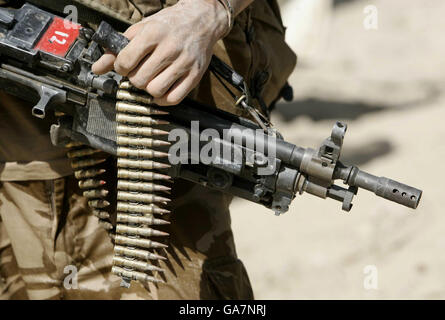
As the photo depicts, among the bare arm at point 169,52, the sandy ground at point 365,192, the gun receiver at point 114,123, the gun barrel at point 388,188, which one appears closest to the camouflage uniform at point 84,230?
the gun receiver at point 114,123

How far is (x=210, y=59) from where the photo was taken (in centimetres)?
246

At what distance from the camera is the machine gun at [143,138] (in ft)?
8.23

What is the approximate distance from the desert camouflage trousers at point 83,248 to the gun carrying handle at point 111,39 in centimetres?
69

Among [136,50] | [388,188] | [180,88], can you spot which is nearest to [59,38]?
[136,50]

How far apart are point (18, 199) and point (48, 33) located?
704 millimetres

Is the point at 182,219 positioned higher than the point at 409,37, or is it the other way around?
the point at 409,37

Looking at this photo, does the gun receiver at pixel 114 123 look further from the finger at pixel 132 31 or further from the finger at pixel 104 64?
the finger at pixel 132 31

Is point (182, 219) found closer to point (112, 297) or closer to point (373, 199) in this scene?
point (112, 297)

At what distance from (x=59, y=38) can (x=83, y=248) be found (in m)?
0.87

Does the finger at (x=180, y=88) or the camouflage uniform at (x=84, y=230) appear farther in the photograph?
the camouflage uniform at (x=84, y=230)

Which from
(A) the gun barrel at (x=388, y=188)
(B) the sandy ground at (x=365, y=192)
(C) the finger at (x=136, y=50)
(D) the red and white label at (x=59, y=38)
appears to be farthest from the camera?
(B) the sandy ground at (x=365, y=192)

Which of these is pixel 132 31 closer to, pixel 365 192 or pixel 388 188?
pixel 388 188

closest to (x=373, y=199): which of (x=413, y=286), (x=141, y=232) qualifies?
(x=413, y=286)

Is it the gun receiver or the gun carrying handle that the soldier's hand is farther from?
the gun receiver
